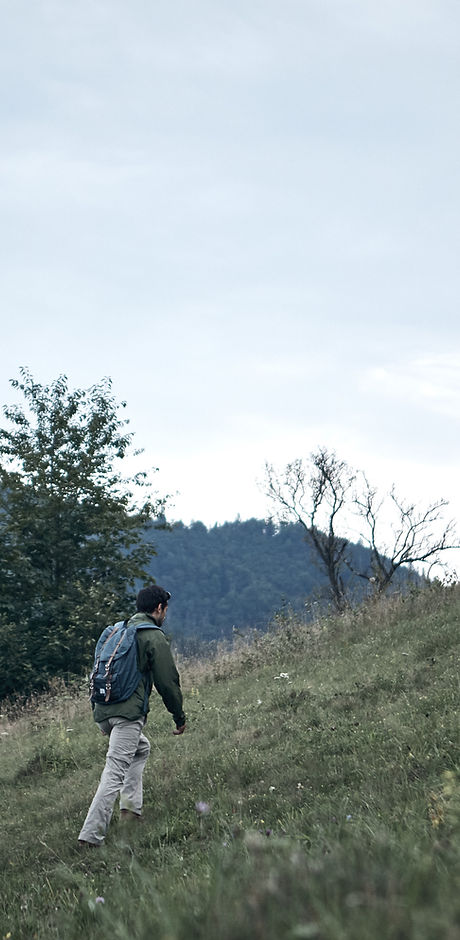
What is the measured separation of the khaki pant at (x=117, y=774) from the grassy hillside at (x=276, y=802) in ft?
0.63

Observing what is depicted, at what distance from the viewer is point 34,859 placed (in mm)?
6531

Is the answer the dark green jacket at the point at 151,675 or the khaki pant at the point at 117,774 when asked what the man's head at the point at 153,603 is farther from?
the khaki pant at the point at 117,774

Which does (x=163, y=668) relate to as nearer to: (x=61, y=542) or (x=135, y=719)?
(x=135, y=719)

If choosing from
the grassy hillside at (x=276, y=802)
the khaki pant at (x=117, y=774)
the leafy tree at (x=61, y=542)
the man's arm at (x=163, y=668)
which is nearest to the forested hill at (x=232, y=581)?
the leafy tree at (x=61, y=542)

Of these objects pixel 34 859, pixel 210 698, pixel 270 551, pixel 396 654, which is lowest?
pixel 34 859

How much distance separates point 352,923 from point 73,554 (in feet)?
80.7

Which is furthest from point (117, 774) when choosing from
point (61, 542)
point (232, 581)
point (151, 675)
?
point (232, 581)

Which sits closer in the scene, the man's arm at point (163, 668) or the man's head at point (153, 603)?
the man's arm at point (163, 668)

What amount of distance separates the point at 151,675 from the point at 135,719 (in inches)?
16.2

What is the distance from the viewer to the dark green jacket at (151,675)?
6.77m

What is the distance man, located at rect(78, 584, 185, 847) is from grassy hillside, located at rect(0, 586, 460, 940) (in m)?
0.27

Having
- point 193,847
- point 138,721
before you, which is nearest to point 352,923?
point 193,847

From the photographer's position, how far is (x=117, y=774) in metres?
6.66

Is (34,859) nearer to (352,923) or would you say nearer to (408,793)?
(408,793)
